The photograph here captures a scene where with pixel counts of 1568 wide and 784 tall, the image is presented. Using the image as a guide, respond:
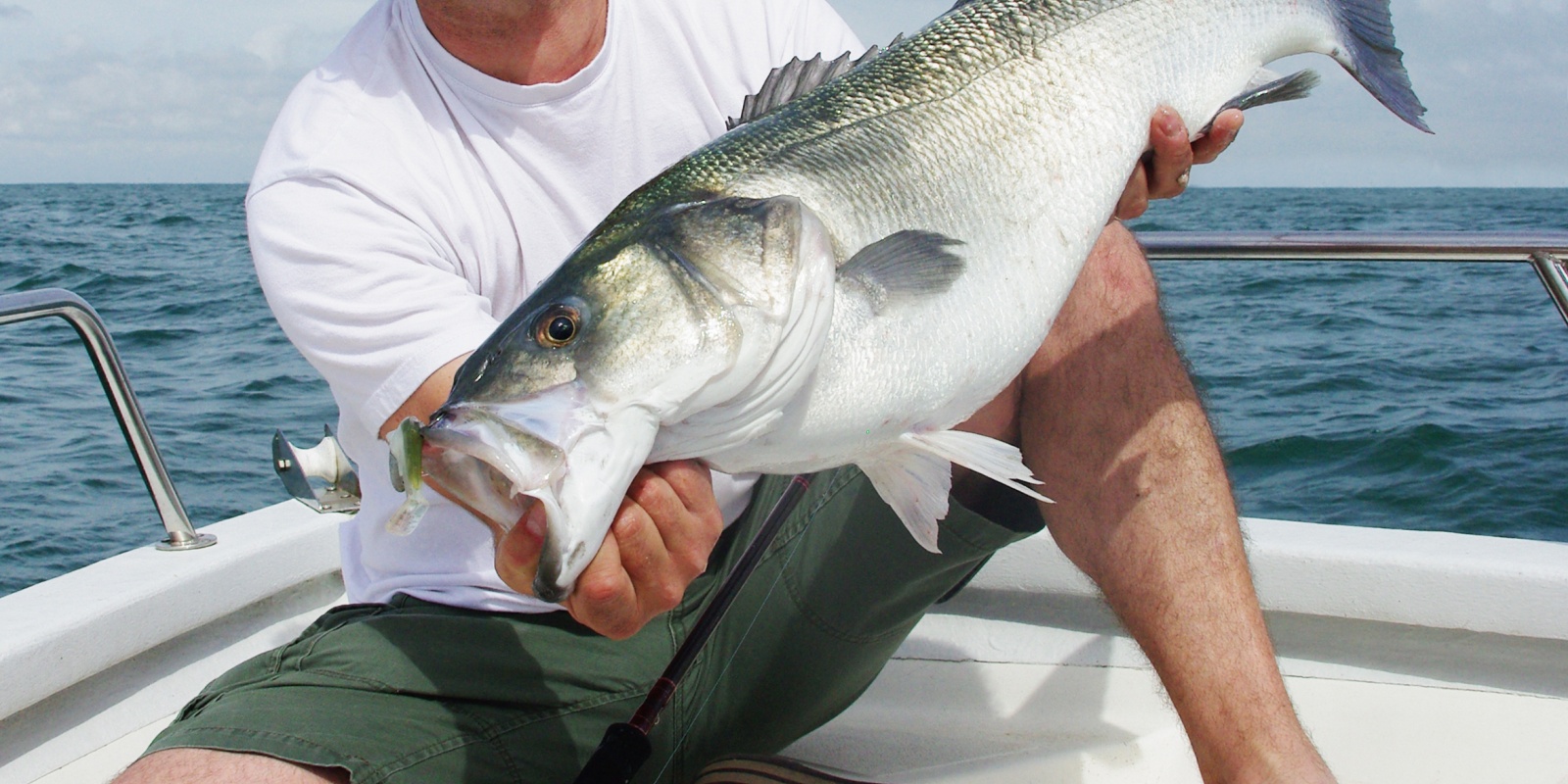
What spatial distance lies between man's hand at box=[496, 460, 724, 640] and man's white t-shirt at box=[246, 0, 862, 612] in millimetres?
562

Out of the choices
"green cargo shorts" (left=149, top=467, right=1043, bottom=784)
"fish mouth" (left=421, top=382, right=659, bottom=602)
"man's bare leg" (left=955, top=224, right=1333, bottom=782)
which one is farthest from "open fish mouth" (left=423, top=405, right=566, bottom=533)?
"man's bare leg" (left=955, top=224, right=1333, bottom=782)

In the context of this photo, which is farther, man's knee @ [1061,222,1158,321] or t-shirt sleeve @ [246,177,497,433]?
man's knee @ [1061,222,1158,321]

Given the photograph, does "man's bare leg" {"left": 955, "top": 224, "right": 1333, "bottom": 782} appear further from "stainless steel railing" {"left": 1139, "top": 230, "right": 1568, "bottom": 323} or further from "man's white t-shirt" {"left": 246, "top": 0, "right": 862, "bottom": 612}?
"stainless steel railing" {"left": 1139, "top": 230, "right": 1568, "bottom": 323}

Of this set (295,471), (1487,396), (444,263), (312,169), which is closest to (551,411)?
(444,263)

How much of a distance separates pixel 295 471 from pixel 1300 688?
90.2 inches

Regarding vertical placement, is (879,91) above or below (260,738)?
above

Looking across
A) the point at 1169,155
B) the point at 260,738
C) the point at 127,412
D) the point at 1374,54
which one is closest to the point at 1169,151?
the point at 1169,155

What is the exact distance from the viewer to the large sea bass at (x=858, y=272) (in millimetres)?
1222

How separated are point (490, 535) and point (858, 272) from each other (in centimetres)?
104

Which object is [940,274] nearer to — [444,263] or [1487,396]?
[444,263]

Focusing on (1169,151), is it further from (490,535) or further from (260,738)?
Answer: (260,738)

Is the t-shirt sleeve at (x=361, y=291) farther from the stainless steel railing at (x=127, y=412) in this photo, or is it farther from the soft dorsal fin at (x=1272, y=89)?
the soft dorsal fin at (x=1272, y=89)

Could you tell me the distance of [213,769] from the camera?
1.73 m

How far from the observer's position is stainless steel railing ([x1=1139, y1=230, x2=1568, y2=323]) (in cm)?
259
